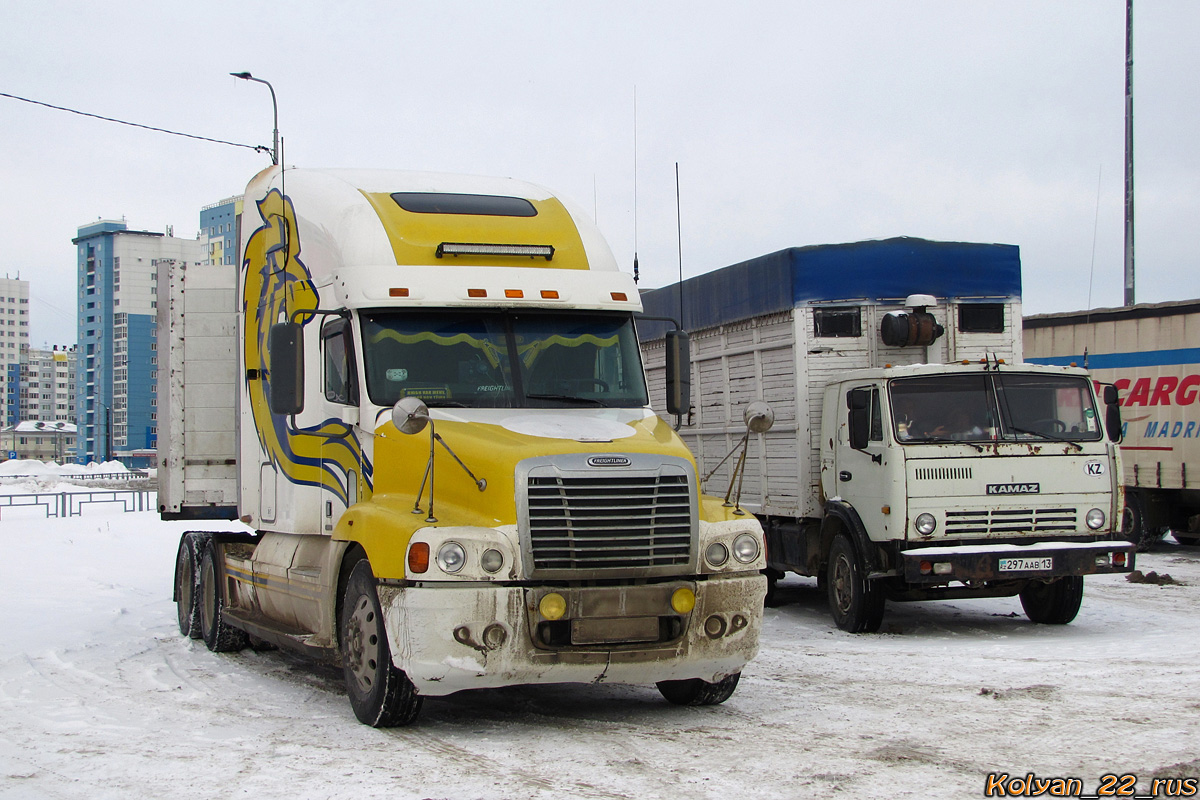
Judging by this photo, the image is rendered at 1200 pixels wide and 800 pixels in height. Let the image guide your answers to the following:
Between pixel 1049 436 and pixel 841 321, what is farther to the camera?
pixel 841 321

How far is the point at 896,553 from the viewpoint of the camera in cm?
1148

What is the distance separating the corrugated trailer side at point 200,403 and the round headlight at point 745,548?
18.9 feet

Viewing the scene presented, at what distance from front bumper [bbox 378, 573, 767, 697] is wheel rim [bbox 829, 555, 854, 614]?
4897mm

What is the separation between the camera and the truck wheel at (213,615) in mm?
11367

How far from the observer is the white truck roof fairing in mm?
8617

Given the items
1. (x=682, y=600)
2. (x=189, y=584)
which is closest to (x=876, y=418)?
(x=682, y=600)

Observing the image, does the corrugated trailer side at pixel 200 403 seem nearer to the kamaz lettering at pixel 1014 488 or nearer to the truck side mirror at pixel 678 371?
the truck side mirror at pixel 678 371

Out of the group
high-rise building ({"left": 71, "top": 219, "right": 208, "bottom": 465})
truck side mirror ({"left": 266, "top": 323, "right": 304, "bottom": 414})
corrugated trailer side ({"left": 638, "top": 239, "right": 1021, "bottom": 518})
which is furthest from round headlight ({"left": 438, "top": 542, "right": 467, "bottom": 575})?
high-rise building ({"left": 71, "top": 219, "right": 208, "bottom": 465})

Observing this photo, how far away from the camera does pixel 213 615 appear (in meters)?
11.5

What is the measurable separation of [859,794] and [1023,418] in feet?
22.0

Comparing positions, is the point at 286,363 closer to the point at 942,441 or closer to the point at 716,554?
the point at 716,554

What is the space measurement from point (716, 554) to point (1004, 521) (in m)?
4.85

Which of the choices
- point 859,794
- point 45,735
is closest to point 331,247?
point 45,735

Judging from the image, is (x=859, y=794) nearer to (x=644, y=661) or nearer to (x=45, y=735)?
(x=644, y=661)
